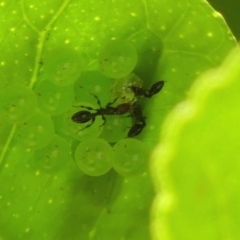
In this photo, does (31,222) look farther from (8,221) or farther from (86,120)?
(86,120)

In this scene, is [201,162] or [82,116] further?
[82,116]

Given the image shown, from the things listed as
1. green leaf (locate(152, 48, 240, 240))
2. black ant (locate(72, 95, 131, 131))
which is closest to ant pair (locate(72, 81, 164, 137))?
black ant (locate(72, 95, 131, 131))

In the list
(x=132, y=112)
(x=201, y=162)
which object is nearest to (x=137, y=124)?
(x=132, y=112)

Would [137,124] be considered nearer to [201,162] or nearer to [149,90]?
[149,90]

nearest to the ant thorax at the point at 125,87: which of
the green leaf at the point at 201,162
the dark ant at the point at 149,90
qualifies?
the dark ant at the point at 149,90

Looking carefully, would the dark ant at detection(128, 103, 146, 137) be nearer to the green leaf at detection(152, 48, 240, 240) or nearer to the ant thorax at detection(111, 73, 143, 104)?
the ant thorax at detection(111, 73, 143, 104)

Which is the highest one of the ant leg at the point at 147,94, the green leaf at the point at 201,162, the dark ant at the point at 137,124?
the green leaf at the point at 201,162

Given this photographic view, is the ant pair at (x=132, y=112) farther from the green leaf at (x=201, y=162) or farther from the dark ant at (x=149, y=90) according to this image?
the green leaf at (x=201, y=162)
